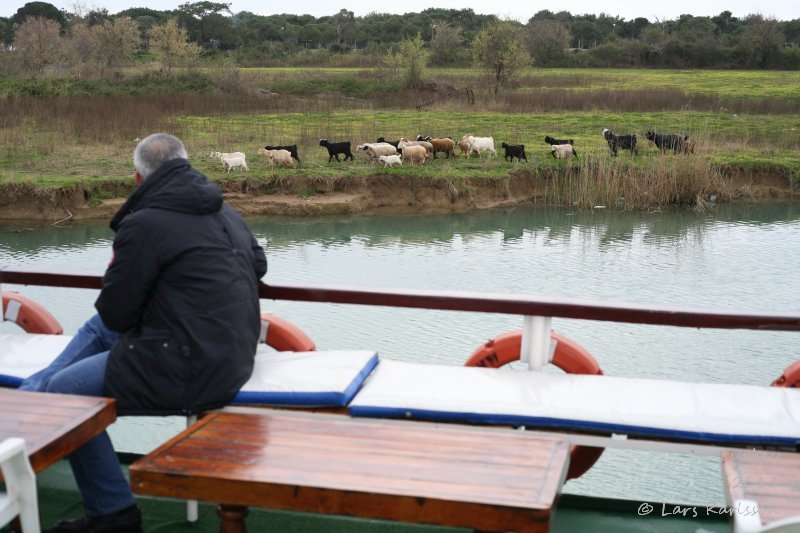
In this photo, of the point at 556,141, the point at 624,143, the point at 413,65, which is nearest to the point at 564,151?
the point at 556,141

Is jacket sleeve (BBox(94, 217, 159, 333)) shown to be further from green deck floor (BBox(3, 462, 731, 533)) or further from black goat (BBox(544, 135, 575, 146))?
black goat (BBox(544, 135, 575, 146))

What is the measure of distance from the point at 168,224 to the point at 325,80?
33743 millimetres

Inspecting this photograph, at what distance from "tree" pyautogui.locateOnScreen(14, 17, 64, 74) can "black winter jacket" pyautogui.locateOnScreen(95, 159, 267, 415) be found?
36735 millimetres

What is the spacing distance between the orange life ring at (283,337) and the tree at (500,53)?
3002 cm

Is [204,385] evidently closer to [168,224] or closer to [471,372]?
[168,224]

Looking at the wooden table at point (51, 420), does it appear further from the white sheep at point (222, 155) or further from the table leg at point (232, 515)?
the white sheep at point (222, 155)

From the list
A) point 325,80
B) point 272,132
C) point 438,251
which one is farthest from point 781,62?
point 438,251

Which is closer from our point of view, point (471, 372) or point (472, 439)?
point (472, 439)

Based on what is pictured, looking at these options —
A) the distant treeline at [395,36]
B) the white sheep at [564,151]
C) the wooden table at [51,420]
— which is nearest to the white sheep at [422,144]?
the white sheep at [564,151]

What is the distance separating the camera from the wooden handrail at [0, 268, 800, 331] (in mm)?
3236

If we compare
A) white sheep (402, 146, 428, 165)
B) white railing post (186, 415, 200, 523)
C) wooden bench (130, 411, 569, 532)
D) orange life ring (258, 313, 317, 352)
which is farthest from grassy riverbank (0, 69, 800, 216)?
wooden bench (130, 411, 569, 532)

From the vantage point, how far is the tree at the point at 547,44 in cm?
5388

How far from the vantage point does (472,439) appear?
2.55 m

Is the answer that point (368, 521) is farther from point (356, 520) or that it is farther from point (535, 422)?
point (535, 422)
